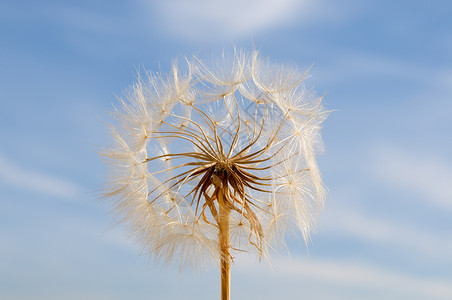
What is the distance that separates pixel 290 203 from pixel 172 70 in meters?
2.95

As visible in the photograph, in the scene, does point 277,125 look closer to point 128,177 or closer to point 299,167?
point 299,167

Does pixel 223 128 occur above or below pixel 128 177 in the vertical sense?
above

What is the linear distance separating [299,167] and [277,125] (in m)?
0.81

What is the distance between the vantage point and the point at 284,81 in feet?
33.9

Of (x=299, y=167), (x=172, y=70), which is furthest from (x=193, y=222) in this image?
(x=172, y=70)

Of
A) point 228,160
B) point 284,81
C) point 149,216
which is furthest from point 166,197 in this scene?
point 284,81

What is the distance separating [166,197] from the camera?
10031 mm

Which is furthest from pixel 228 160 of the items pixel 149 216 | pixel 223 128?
pixel 149 216

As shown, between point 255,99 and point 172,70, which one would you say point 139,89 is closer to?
point 172,70

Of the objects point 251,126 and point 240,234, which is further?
point 251,126

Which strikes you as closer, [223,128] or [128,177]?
[128,177]

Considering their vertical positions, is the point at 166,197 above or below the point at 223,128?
below

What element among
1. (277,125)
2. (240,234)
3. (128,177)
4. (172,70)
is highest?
(172,70)

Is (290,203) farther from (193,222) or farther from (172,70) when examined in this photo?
(172,70)
